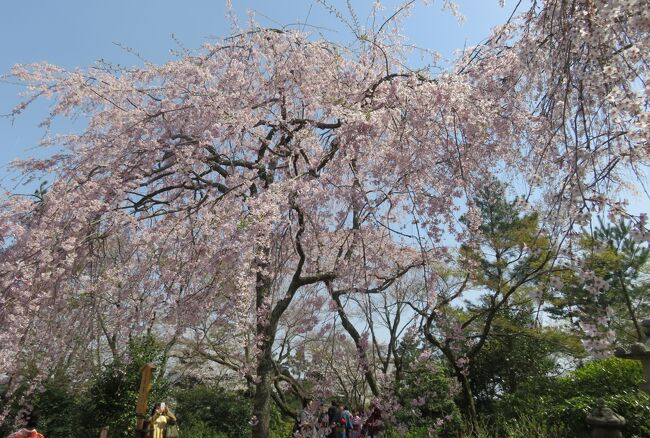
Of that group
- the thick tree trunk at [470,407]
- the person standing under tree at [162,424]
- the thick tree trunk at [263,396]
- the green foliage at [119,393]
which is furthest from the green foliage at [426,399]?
the green foliage at [119,393]

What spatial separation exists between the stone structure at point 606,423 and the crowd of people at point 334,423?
3.21 meters

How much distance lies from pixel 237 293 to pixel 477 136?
303 cm

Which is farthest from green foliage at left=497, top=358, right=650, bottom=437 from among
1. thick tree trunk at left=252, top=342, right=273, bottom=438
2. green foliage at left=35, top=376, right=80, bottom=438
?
green foliage at left=35, top=376, right=80, bottom=438

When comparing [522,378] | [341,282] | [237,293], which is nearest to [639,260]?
[522,378]

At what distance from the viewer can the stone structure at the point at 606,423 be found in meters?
3.86

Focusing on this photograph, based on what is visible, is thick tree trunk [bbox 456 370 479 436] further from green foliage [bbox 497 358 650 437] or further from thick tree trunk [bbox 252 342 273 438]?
thick tree trunk [bbox 252 342 273 438]

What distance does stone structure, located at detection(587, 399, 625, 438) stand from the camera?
152 inches

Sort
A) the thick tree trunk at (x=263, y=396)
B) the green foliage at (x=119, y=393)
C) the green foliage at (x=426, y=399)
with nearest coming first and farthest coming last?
the thick tree trunk at (x=263, y=396) < the green foliage at (x=426, y=399) < the green foliage at (x=119, y=393)

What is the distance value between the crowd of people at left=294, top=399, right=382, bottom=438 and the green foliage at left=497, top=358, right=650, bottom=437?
6.11ft

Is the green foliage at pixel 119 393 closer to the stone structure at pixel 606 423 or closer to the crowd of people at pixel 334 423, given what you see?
the crowd of people at pixel 334 423

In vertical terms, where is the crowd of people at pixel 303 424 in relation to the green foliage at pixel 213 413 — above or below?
below

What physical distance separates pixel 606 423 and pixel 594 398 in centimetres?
185

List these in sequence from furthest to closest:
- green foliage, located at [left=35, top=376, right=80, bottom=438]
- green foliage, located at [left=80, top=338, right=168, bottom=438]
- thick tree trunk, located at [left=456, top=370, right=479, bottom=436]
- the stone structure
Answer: green foliage, located at [left=35, top=376, right=80, bottom=438], green foliage, located at [left=80, top=338, right=168, bottom=438], thick tree trunk, located at [left=456, top=370, right=479, bottom=436], the stone structure

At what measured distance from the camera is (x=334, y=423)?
7.33m
